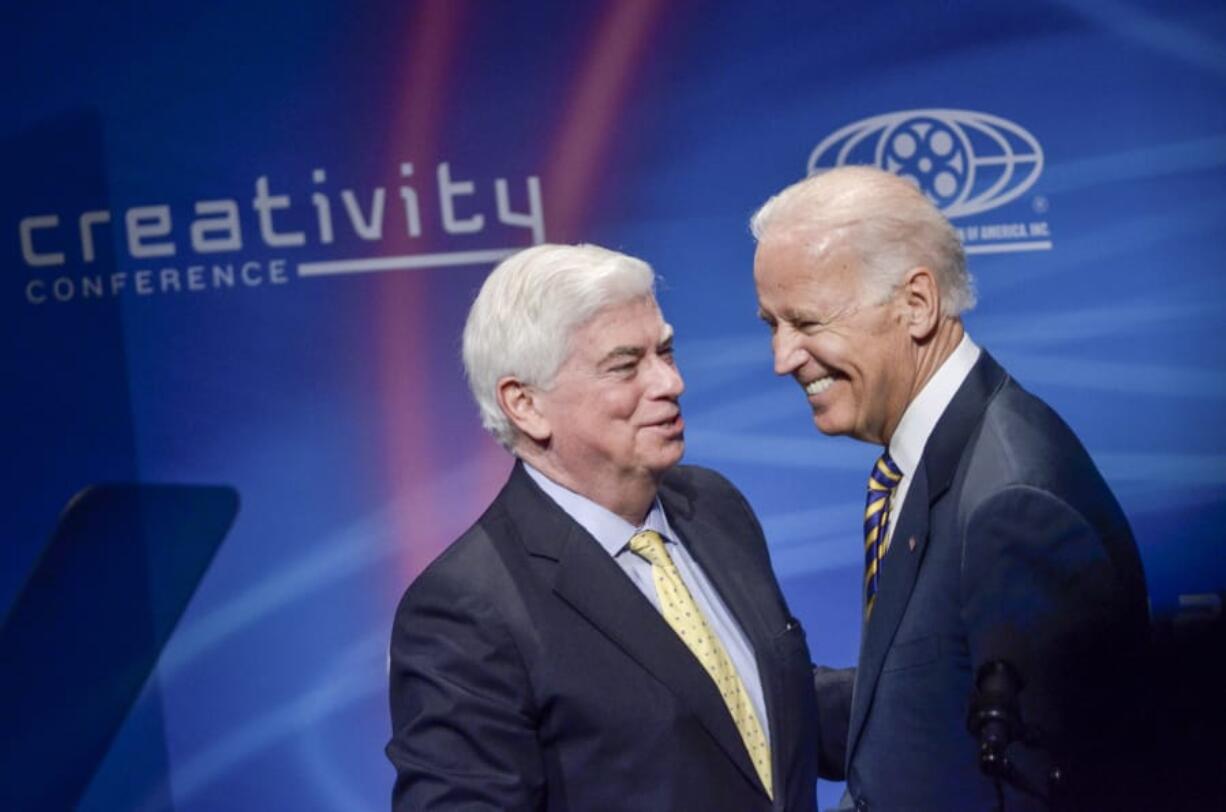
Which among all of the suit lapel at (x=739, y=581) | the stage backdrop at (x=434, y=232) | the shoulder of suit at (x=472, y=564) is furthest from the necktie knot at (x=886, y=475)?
the stage backdrop at (x=434, y=232)

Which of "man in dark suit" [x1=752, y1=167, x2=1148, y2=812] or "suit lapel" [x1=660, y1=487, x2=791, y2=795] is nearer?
"man in dark suit" [x1=752, y1=167, x2=1148, y2=812]

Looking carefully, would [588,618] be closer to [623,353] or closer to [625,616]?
[625,616]

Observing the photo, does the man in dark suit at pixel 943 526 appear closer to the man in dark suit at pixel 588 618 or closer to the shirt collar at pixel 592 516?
the man in dark suit at pixel 588 618

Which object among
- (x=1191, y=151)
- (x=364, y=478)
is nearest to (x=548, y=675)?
(x=364, y=478)

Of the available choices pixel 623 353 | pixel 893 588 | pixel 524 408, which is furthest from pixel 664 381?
pixel 893 588

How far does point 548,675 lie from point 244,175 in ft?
6.72

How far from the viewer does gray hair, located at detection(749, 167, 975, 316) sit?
7.90ft

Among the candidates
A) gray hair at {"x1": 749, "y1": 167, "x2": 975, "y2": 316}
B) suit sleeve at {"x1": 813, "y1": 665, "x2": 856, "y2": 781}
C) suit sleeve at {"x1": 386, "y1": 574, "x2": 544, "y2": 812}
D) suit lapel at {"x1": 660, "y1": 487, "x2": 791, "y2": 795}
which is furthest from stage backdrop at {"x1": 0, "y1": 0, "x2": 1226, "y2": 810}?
suit sleeve at {"x1": 386, "y1": 574, "x2": 544, "y2": 812}

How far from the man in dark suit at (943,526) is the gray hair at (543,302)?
28 centimetres

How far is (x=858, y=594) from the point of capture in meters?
3.98

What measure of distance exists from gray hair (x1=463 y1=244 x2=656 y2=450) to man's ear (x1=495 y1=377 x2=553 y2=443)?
0.02 m

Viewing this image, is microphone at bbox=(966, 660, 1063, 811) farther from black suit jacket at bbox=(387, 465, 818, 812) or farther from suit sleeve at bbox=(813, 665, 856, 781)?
suit sleeve at bbox=(813, 665, 856, 781)

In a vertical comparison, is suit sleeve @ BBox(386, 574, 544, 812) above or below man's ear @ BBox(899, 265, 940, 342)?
below

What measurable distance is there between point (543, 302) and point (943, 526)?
637 millimetres
